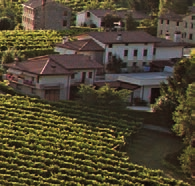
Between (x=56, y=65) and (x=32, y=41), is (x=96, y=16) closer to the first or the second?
(x=32, y=41)

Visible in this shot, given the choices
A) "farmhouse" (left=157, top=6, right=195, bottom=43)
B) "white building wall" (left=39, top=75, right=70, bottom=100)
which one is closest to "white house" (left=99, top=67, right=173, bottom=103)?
"white building wall" (left=39, top=75, right=70, bottom=100)

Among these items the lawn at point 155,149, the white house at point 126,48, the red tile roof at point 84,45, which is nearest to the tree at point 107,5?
the white house at point 126,48

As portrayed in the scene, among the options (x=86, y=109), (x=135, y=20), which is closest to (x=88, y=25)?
(x=135, y=20)

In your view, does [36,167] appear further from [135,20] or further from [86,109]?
[135,20]

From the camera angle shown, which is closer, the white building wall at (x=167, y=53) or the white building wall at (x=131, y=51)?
the white building wall at (x=131, y=51)

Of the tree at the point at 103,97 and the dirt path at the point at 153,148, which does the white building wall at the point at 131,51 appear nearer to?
the tree at the point at 103,97
